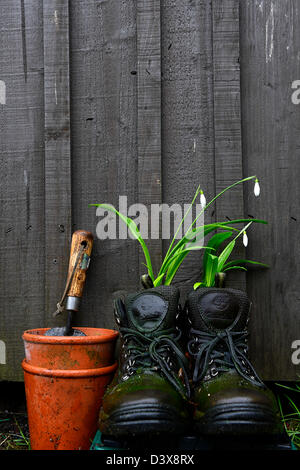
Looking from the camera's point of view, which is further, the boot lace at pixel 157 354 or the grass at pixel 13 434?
the grass at pixel 13 434

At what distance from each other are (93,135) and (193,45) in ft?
1.78

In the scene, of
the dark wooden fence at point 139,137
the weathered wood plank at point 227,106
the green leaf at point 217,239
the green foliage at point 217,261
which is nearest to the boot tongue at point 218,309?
the green foliage at point 217,261

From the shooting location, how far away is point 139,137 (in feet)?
Answer: 5.18

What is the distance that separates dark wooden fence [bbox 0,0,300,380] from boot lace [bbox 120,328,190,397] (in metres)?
0.43

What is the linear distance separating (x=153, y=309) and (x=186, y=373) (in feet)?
0.65

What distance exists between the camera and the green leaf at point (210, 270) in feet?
4.46

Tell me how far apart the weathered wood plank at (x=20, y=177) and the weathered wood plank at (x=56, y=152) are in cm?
4

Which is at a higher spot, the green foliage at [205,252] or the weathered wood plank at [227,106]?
the weathered wood plank at [227,106]

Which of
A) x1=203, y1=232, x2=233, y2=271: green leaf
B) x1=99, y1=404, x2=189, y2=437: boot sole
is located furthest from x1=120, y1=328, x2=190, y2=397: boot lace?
x1=203, y1=232, x2=233, y2=271: green leaf
